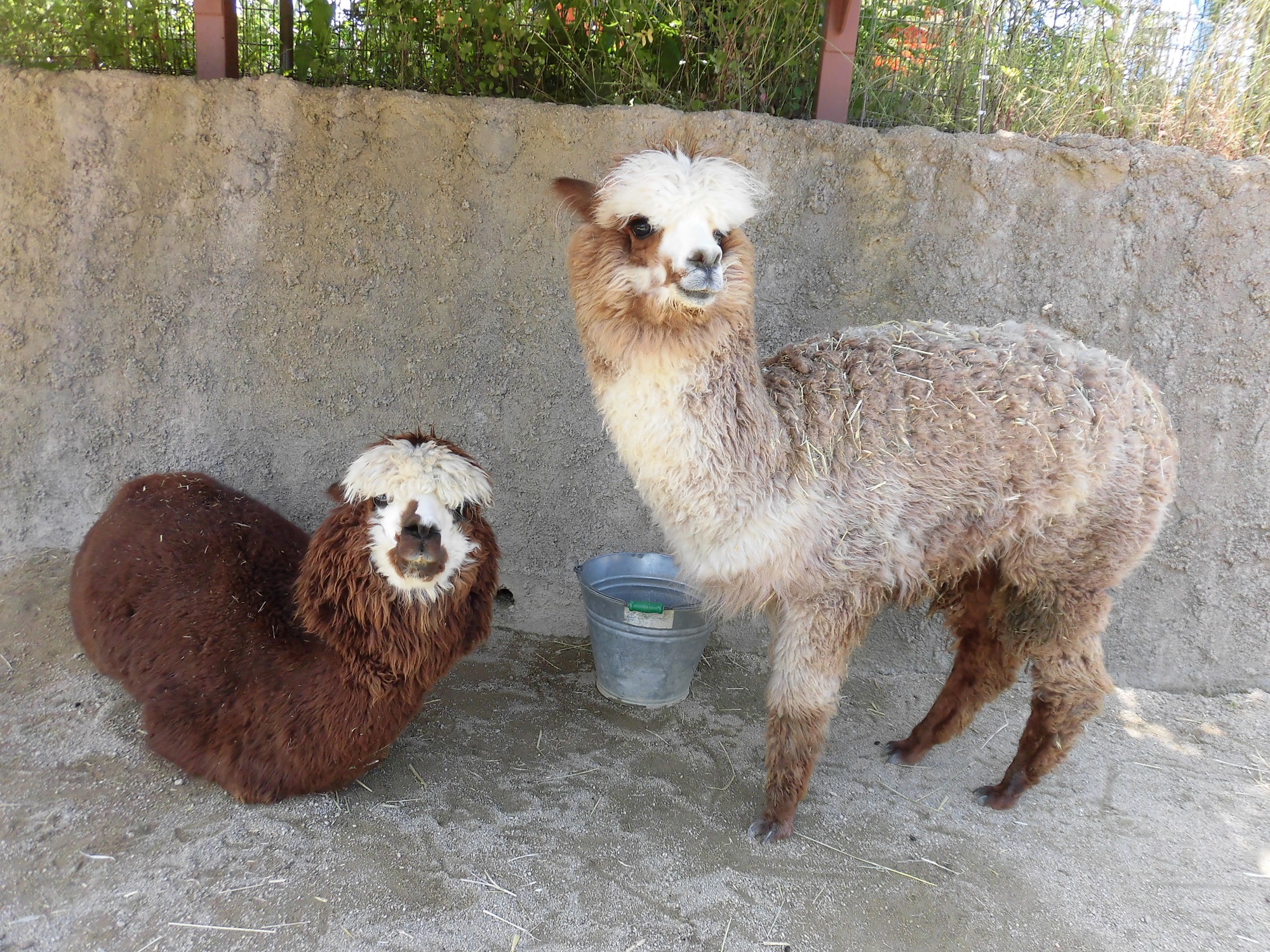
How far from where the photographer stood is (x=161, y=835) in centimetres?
221

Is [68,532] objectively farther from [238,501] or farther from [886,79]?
[886,79]

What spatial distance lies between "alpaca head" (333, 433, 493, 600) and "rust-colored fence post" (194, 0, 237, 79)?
6.21ft

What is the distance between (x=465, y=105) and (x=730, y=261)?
1.56 metres

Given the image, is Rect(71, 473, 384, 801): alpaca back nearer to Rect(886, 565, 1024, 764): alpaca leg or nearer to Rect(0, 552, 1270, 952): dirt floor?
Rect(0, 552, 1270, 952): dirt floor

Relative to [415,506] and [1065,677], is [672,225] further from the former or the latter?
[1065,677]

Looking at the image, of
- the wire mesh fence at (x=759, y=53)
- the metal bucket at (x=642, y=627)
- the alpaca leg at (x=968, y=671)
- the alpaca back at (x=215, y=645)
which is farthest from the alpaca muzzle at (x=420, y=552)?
the wire mesh fence at (x=759, y=53)

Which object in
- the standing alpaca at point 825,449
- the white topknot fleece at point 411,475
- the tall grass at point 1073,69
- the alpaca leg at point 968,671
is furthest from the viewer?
the tall grass at point 1073,69

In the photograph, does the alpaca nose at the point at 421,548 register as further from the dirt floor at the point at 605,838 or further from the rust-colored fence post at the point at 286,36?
the rust-colored fence post at the point at 286,36

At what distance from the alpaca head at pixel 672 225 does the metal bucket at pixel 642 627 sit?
3.61 ft

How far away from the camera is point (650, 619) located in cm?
286

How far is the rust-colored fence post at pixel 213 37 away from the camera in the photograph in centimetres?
306

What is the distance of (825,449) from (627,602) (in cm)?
103

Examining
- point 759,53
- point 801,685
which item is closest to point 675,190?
point 801,685

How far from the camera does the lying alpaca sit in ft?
7.15
